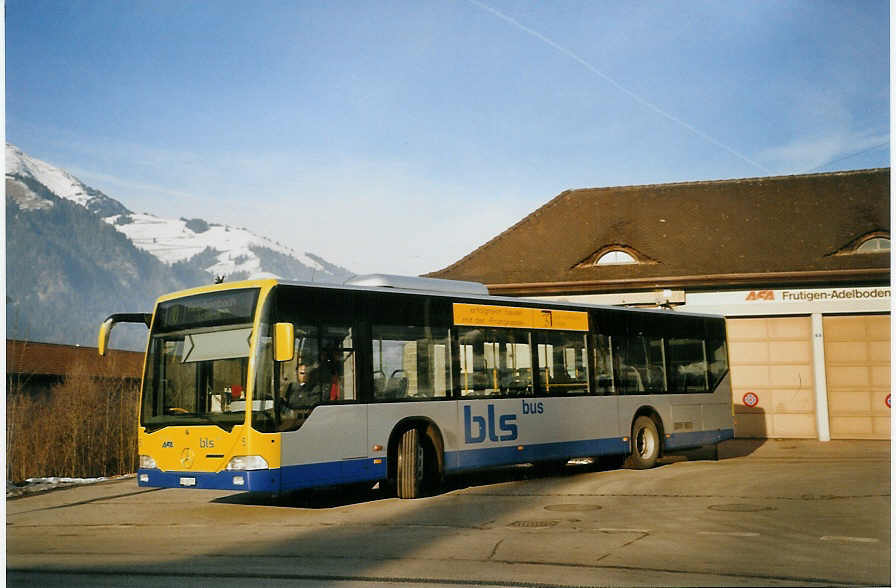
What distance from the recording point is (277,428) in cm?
1177

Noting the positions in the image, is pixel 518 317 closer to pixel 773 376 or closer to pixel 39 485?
pixel 39 485

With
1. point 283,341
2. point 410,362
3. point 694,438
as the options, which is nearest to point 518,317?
point 410,362

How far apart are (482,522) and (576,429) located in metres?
5.49

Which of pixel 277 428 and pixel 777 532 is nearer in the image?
pixel 777 532

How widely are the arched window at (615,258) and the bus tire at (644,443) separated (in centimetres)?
1008

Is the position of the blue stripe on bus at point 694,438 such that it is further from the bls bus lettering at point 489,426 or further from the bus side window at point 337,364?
the bus side window at point 337,364

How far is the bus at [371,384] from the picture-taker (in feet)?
39.0

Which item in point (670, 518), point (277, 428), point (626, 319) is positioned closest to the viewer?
point (670, 518)

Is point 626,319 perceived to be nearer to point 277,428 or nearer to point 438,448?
point 438,448

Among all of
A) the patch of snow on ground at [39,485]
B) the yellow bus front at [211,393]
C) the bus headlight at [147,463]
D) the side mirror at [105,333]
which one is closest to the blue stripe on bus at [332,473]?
the yellow bus front at [211,393]

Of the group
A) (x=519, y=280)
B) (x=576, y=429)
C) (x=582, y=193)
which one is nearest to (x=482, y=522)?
(x=576, y=429)

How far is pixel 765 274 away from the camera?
81.7 feet

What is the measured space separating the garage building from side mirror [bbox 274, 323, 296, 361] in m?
15.5

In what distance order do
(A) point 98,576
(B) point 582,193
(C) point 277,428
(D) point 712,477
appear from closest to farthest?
(A) point 98,576 < (C) point 277,428 < (D) point 712,477 < (B) point 582,193
